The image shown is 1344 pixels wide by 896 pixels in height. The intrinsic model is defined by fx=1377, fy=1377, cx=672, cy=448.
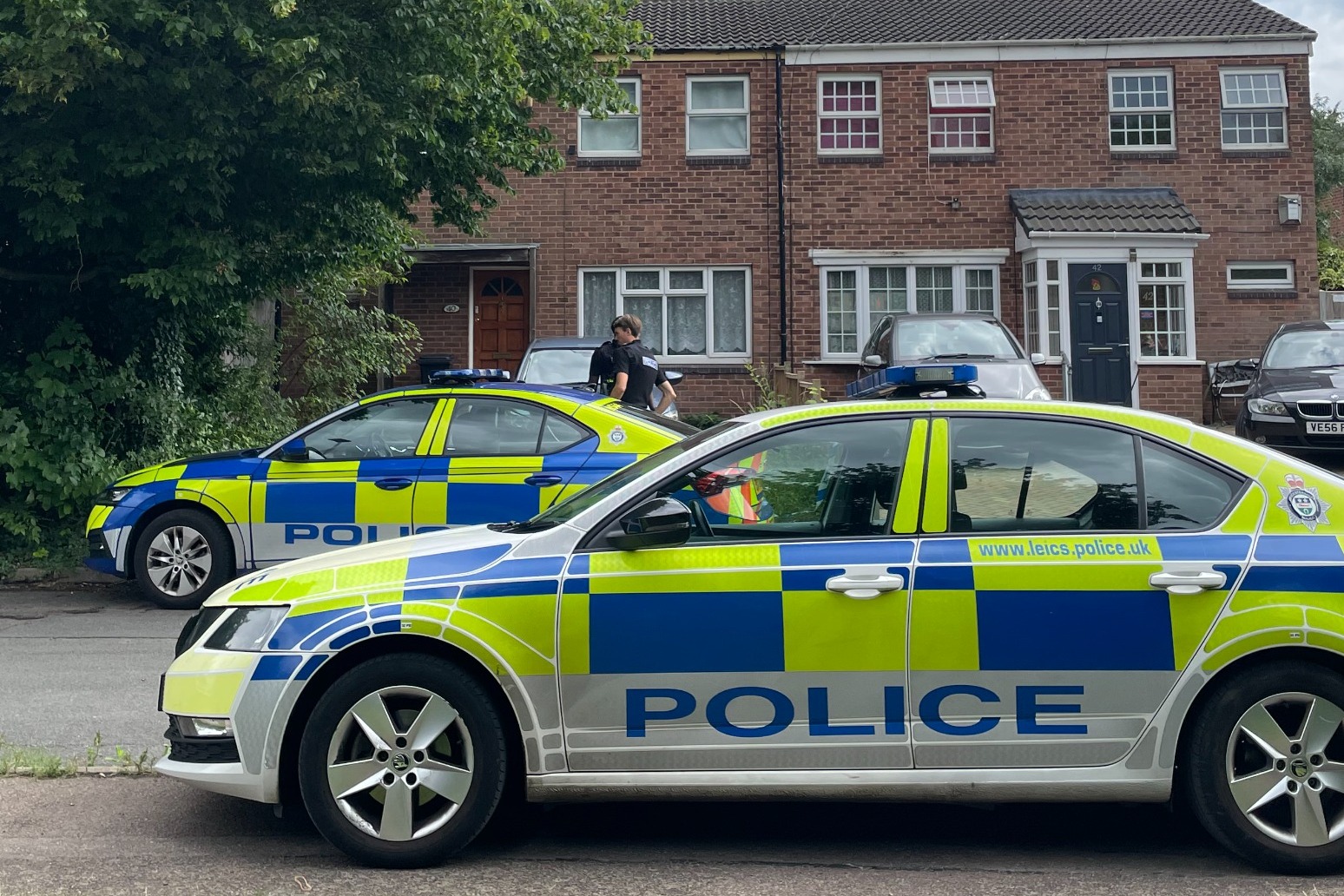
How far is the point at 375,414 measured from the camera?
9219mm

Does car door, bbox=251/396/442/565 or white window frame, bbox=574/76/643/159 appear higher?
white window frame, bbox=574/76/643/159

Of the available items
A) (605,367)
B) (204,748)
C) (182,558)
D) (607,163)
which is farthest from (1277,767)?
(607,163)

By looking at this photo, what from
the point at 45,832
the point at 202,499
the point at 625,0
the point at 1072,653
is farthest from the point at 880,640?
the point at 625,0

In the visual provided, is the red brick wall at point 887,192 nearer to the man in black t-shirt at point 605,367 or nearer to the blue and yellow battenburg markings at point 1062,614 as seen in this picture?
the man in black t-shirt at point 605,367

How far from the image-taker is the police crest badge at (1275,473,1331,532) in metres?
4.37

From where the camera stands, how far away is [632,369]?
39.4 feet

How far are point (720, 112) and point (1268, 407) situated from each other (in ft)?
38.2

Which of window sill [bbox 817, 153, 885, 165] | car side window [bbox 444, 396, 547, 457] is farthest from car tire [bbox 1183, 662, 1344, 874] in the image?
window sill [bbox 817, 153, 885, 165]

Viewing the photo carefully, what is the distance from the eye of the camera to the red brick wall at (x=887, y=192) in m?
22.8

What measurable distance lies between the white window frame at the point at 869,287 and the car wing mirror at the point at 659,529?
18754mm

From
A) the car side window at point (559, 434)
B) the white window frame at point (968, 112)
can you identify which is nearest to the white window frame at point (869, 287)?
the white window frame at point (968, 112)

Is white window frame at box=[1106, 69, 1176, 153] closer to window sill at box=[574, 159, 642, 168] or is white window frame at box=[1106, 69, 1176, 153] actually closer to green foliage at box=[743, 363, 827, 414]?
green foliage at box=[743, 363, 827, 414]

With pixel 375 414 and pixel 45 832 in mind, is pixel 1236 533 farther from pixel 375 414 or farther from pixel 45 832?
pixel 375 414

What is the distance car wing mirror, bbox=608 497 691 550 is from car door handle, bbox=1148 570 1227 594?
1464mm
